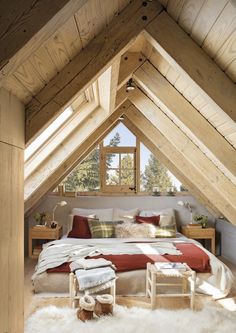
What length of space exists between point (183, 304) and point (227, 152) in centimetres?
213

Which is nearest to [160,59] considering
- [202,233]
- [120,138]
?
[120,138]

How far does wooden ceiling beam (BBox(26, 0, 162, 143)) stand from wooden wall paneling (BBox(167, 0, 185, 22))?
74 mm

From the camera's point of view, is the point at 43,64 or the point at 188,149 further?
the point at 188,149

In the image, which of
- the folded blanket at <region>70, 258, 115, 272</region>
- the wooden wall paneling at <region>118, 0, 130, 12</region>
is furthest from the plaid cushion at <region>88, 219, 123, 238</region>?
the wooden wall paneling at <region>118, 0, 130, 12</region>

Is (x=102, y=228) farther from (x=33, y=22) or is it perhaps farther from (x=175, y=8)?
(x=33, y=22)

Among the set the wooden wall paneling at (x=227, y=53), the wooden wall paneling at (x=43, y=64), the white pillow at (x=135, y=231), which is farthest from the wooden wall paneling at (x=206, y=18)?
the white pillow at (x=135, y=231)

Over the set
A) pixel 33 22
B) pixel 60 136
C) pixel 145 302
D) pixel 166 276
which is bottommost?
pixel 145 302

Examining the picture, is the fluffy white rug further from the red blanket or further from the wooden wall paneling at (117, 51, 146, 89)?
the wooden wall paneling at (117, 51, 146, 89)

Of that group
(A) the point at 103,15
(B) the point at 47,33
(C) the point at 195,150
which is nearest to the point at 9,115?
(B) the point at 47,33

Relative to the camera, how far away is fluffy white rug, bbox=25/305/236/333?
10.6 ft

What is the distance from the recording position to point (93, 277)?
3832 mm

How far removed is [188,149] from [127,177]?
299 cm

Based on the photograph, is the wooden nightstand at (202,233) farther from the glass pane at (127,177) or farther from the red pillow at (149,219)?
the glass pane at (127,177)

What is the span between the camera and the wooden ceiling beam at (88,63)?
6.32 ft
